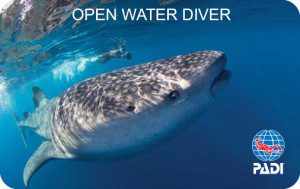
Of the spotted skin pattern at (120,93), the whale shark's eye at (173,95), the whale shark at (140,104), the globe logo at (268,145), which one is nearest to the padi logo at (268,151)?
the globe logo at (268,145)

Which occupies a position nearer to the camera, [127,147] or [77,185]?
[127,147]

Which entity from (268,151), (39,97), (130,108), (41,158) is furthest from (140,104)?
(39,97)

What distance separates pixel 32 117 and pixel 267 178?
237 inches

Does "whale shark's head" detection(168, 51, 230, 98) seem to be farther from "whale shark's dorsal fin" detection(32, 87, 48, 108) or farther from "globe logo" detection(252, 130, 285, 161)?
"whale shark's dorsal fin" detection(32, 87, 48, 108)

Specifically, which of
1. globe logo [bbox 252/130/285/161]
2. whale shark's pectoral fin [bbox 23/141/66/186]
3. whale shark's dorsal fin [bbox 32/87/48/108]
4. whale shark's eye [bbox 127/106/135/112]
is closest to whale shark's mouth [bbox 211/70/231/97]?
whale shark's eye [bbox 127/106/135/112]

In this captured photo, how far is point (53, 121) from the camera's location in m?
4.45

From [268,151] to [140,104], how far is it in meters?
2.83

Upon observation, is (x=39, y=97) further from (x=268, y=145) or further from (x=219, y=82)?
(x=268, y=145)

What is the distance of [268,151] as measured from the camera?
14.7 feet

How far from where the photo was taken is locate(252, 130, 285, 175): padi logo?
14.6 feet

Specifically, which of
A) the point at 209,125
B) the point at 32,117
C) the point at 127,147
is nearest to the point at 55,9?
the point at 32,117

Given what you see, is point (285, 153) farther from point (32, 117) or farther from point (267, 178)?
point (32, 117)

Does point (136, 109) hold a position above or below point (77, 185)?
above

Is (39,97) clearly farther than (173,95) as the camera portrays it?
Yes
